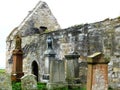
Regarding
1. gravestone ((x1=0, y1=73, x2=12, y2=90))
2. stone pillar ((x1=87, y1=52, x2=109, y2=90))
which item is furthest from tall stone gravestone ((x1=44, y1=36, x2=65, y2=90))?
stone pillar ((x1=87, y1=52, x2=109, y2=90))

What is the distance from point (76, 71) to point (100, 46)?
239cm

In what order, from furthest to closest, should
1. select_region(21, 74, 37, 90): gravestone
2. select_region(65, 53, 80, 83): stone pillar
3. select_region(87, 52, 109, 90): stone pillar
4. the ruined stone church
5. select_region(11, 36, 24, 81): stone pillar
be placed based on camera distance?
select_region(11, 36, 24, 81): stone pillar, the ruined stone church, select_region(65, 53, 80, 83): stone pillar, select_region(21, 74, 37, 90): gravestone, select_region(87, 52, 109, 90): stone pillar

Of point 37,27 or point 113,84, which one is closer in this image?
point 113,84

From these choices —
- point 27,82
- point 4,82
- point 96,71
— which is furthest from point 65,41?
point 96,71

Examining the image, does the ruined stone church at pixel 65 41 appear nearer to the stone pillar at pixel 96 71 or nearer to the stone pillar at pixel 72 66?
the stone pillar at pixel 72 66

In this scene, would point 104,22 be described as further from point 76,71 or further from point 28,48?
point 28,48

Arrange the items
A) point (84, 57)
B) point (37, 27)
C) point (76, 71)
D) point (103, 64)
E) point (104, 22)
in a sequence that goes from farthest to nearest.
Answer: point (37, 27) → point (84, 57) → point (104, 22) → point (76, 71) → point (103, 64)

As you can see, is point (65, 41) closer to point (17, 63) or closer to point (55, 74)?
point (17, 63)

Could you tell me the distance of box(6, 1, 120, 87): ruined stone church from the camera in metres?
17.3

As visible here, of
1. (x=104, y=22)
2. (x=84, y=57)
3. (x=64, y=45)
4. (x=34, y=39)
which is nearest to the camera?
(x=104, y=22)

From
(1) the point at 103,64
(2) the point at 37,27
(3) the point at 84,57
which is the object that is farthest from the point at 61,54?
(1) the point at 103,64

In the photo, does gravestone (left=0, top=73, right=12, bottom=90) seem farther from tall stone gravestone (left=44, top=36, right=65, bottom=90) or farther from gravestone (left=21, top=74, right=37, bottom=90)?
tall stone gravestone (left=44, top=36, right=65, bottom=90)

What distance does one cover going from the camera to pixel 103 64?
35.7 ft

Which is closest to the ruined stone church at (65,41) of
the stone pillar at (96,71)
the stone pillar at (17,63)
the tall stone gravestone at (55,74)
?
the tall stone gravestone at (55,74)
